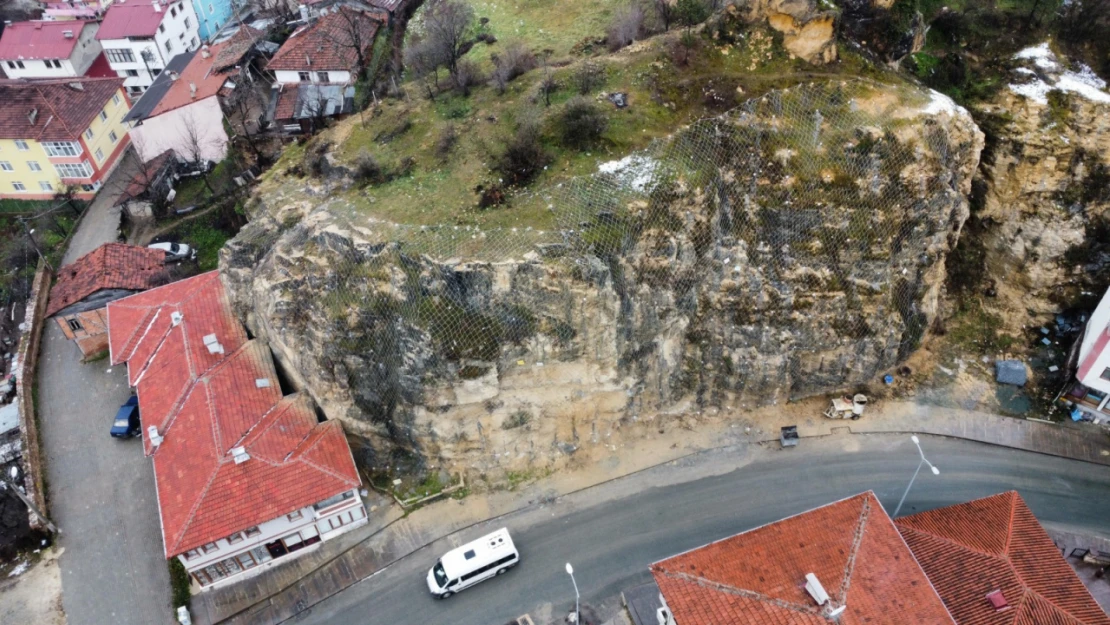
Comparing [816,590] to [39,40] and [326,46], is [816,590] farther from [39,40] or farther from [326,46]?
[39,40]

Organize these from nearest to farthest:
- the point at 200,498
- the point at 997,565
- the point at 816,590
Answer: the point at 816,590 < the point at 997,565 < the point at 200,498

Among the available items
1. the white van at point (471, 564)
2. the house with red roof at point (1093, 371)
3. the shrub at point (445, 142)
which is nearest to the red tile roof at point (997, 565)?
the house with red roof at point (1093, 371)

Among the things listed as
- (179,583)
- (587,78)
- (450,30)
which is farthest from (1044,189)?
(179,583)

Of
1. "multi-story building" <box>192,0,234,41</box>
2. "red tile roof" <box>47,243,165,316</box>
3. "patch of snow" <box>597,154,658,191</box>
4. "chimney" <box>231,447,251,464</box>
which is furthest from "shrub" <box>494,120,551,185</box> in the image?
"multi-story building" <box>192,0,234,41</box>

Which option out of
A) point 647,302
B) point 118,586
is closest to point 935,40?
point 647,302

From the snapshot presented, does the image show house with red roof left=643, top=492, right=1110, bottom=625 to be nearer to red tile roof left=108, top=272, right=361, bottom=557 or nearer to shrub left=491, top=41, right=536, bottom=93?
red tile roof left=108, top=272, right=361, bottom=557

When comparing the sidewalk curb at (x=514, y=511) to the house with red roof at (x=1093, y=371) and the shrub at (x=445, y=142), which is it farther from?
the shrub at (x=445, y=142)

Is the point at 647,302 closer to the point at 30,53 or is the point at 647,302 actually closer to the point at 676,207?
the point at 676,207
